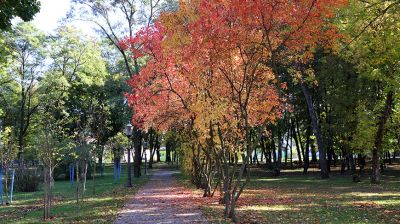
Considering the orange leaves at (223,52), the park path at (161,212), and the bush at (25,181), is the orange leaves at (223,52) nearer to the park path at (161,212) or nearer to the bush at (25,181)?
the park path at (161,212)

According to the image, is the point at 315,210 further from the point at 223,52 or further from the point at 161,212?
the point at 223,52

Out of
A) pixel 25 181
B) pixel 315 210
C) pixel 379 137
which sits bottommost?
pixel 315 210

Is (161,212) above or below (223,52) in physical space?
below

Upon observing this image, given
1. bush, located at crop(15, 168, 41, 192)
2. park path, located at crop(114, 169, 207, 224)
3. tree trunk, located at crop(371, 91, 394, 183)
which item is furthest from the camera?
bush, located at crop(15, 168, 41, 192)

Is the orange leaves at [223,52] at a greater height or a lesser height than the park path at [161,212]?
greater

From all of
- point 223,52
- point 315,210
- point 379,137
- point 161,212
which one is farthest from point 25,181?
point 379,137

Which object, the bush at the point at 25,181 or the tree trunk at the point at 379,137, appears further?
the bush at the point at 25,181

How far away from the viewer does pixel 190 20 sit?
11531mm

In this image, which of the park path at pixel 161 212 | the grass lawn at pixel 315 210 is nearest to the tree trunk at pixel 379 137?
the grass lawn at pixel 315 210

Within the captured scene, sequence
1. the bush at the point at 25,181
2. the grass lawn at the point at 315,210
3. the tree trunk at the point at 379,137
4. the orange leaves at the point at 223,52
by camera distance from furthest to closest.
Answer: the bush at the point at 25,181, the tree trunk at the point at 379,137, the grass lawn at the point at 315,210, the orange leaves at the point at 223,52

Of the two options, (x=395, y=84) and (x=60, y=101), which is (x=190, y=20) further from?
(x=60, y=101)

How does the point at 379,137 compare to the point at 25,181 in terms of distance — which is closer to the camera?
the point at 379,137

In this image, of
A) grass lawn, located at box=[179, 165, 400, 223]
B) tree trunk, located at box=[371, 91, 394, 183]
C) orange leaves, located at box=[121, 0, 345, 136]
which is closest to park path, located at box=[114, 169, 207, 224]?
grass lawn, located at box=[179, 165, 400, 223]

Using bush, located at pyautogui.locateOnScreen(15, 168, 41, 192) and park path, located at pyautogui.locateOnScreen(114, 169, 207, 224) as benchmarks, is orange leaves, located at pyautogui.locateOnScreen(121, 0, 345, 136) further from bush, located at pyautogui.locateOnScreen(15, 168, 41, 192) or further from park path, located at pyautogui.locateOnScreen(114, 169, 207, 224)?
bush, located at pyautogui.locateOnScreen(15, 168, 41, 192)
